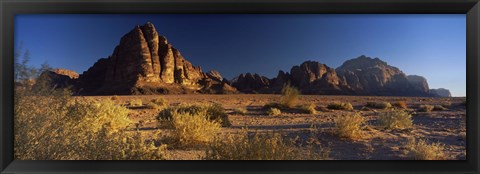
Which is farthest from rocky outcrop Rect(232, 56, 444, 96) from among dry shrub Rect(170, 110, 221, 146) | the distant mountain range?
dry shrub Rect(170, 110, 221, 146)

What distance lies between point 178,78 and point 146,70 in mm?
3153

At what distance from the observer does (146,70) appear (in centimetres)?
3522

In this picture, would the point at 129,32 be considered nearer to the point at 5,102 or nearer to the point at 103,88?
the point at 103,88

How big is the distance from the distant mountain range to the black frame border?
29267mm

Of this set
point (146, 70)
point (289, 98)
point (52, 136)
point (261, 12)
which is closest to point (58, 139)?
point (52, 136)

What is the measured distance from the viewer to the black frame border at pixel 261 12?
111 inches

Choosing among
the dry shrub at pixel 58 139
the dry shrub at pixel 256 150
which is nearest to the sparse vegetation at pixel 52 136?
the dry shrub at pixel 58 139

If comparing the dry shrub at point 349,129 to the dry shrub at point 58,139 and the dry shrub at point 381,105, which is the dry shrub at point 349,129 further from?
the dry shrub at point 381,105

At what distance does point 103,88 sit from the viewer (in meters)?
33.6

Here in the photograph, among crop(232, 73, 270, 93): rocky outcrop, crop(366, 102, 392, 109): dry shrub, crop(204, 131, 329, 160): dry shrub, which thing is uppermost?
crop(232, 73, 270, 93): rocky outcrop

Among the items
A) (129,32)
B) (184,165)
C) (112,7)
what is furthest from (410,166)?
(129,32)

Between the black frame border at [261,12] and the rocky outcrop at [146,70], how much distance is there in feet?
97.1

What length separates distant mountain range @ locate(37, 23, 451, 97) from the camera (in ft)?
111

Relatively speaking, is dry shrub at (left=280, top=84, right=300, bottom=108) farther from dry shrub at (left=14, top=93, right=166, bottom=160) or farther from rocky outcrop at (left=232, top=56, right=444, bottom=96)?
rocky outcrop at (left=232, top=56, right=444, bottom=96)
